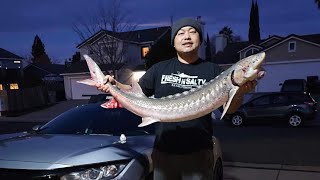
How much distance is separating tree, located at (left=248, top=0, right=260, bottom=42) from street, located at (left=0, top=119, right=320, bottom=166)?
38.8m

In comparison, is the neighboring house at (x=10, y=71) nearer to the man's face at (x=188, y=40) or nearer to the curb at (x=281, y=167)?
the curb at (x=281, y=167)

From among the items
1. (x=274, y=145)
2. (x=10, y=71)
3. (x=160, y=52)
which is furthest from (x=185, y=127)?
(x=10, y=71)

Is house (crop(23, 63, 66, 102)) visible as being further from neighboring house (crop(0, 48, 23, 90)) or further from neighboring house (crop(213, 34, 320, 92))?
neighboring house (crop(213, 34, 320, 92))

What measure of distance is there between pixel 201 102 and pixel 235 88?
0.25m

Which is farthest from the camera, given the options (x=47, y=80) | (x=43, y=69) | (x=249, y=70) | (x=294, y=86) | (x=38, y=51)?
(x=38, y=51)

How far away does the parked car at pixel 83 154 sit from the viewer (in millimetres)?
3355

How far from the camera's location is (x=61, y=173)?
131 inches

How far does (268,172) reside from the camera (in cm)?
687

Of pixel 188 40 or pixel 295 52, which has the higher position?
pixel 295 52

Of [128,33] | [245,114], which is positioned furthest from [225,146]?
[128,33]

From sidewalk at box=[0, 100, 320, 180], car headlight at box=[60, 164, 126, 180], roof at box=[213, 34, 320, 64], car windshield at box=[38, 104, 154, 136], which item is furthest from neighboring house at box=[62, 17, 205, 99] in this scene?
car headlight at box=[60, 164, 126, 180]

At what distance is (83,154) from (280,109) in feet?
44.9

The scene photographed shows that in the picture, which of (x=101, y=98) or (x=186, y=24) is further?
(x=101, y=98)

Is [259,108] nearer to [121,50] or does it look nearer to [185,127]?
[185,127]
